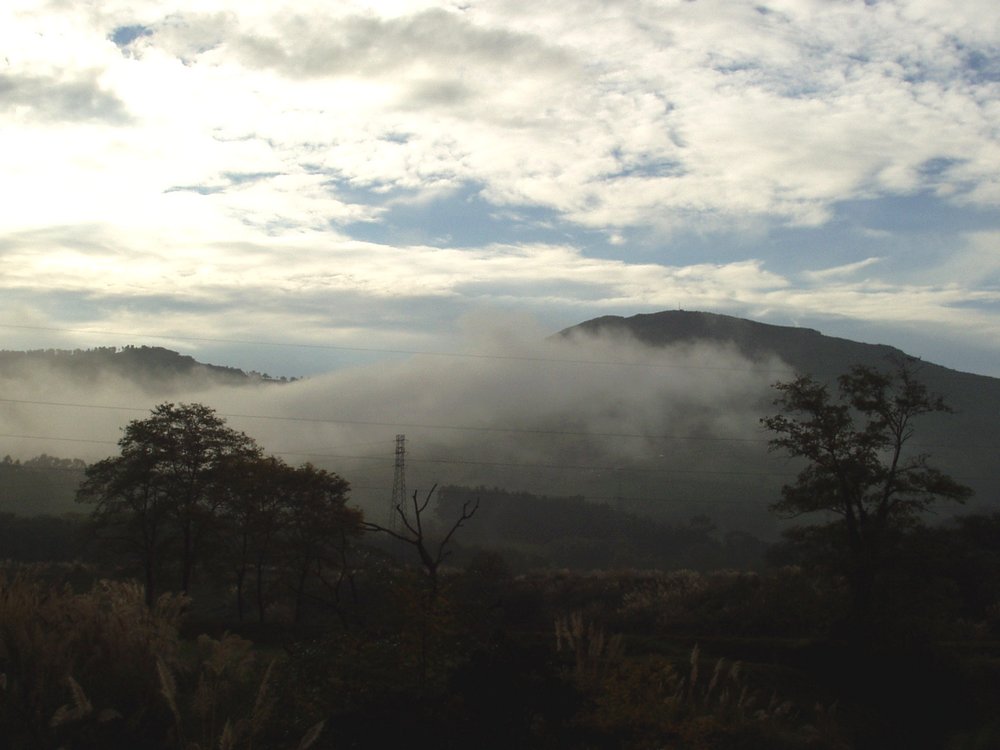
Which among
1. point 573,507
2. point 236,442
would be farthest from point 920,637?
point 573,507

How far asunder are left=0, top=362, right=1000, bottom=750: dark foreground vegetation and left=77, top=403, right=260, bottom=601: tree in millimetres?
144

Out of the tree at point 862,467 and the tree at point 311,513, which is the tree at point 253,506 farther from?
the tree at point 862,467

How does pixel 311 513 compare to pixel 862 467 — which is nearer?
pixel 862 467

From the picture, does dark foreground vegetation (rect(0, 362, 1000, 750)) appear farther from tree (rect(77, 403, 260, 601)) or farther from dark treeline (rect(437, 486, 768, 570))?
dark treeline (rect(437, 486, 768, 570))

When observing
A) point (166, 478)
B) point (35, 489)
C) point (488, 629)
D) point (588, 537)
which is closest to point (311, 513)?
point (166, 478)

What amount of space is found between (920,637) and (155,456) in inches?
1400

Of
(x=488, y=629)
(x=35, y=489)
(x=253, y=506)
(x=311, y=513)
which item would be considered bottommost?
(x=35, y=489)

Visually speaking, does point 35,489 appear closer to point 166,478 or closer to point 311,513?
point 166,478

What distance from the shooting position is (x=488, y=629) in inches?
474

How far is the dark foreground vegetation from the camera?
9.59 metres

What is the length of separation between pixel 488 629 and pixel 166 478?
3810 centimetres

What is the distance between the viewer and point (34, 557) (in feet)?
289

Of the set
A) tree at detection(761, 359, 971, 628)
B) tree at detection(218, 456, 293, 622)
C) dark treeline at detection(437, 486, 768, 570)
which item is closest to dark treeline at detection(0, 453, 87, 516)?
dark treeline at detection(437, 486, 768, 570)

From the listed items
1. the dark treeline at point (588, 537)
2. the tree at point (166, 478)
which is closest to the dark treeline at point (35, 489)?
the dark treeline at point (588, 537)
